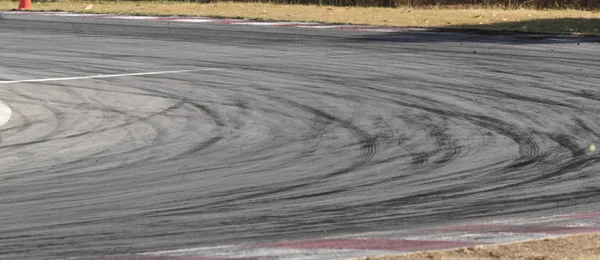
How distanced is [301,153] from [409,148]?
40.5 inches

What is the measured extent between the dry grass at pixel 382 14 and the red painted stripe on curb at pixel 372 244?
18.6 meters

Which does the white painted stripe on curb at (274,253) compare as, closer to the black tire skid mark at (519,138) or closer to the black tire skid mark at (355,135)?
the black tire skid mark at (355,135)

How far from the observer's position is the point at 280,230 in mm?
8188

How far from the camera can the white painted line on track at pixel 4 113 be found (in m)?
13.8

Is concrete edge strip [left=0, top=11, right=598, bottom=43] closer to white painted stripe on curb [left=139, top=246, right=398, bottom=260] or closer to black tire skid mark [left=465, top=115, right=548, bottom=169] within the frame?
black tire skid mark [left=465, top=115, right=548, bottom=169]

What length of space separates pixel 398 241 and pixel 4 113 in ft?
25.2

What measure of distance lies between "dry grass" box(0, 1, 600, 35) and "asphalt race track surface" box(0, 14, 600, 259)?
13.5 feet

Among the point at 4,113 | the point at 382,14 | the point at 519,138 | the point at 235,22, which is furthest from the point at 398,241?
the point at 382,14

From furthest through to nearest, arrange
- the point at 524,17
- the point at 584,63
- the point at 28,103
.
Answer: the point at 524,17
the point at 584,63
the point at 28,103

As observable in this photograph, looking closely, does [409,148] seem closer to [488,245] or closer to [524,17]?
[488,245]

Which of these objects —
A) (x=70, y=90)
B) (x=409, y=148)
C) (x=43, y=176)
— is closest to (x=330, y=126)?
(x=409, y=148)

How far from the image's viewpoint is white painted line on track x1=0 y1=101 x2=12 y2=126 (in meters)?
13.8

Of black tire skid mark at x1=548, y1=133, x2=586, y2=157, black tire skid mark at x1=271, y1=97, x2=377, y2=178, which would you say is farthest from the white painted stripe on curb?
black tire skid mark at x1=548, y1=133, x2=586, y2=157

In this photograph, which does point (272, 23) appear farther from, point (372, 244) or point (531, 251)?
point (531, 251)
